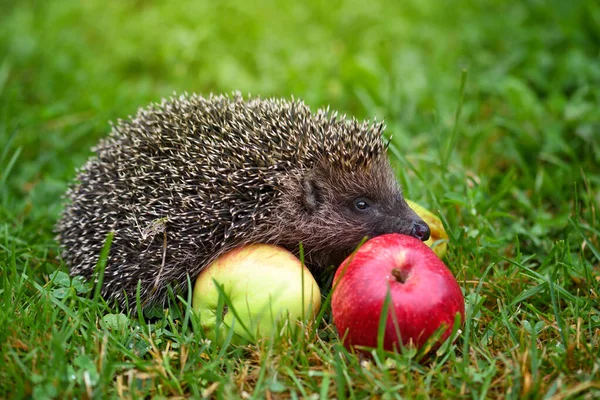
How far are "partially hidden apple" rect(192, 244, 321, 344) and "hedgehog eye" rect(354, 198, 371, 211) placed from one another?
2.63 ft

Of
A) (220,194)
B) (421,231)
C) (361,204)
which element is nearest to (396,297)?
(421,231)

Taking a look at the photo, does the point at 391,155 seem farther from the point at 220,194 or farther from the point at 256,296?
the point at 256,296

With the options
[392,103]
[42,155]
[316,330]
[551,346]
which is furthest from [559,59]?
[42,155]

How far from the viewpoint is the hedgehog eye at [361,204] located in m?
4.61

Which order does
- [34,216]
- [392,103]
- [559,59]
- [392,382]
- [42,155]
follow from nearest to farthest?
1. [392,382]
2. [34,216]
3. [42,155]
4. [392,103]
5. [559,59]

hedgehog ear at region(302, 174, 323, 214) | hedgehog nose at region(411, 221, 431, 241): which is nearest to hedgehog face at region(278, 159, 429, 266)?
hedgehog ear at region(302, 174, 323, 214)

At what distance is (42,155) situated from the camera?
641cm

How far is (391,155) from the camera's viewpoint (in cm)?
559

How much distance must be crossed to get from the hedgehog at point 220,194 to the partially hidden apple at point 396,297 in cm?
73

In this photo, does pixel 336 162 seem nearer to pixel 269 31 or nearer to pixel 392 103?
pixel 392 103

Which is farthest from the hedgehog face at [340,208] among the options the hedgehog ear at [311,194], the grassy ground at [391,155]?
the grassy ground at [391,155]

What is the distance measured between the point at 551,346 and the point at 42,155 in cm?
506

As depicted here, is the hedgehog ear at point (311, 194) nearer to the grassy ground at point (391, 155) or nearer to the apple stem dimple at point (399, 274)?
the grassy ground at point (391, 155)

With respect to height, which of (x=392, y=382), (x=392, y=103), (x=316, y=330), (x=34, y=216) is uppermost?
(x=392, y=103)
